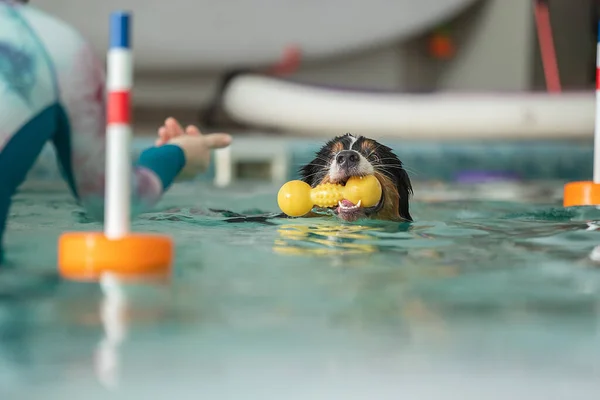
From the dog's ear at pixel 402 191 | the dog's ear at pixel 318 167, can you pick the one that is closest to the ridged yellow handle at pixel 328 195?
the dog's ear at pixel 318 167

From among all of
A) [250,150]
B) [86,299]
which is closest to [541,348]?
[86,299]

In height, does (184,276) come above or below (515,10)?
below

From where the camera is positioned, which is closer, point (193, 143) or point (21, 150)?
point (21, 150)

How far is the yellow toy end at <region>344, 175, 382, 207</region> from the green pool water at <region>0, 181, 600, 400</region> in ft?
0.81

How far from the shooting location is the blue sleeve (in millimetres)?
2061

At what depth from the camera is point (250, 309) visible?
1.35 meters

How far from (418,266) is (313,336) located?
0.63 meters

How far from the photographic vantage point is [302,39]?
821 cm

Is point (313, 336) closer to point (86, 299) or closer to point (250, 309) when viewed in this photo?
point (250, 309)

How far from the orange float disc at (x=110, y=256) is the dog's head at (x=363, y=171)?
100 centimetres

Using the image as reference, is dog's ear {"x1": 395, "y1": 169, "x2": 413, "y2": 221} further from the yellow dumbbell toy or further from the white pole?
the white pole

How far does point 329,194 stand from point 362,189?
0.10m

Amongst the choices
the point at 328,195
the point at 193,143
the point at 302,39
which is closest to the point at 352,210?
the point at 328,195

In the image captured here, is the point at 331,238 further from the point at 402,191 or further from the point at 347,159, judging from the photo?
the point at 402,191
